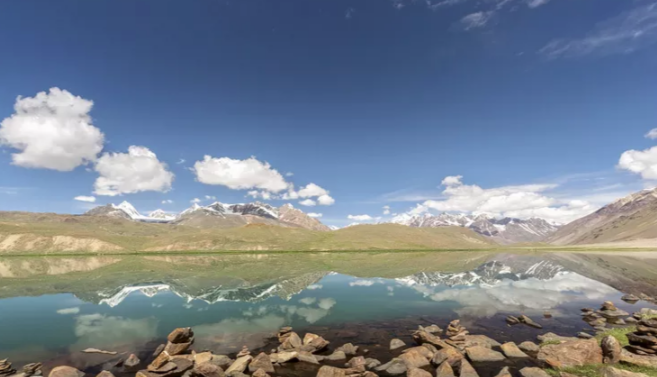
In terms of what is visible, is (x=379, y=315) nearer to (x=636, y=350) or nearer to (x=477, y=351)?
(x=477, y=351)

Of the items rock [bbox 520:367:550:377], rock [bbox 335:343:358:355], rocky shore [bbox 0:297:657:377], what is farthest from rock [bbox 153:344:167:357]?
rock [bbox 520:367:550:377]

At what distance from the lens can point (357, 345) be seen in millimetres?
29141

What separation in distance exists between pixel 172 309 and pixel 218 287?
70.5 ft

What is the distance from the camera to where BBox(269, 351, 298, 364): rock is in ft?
80.9

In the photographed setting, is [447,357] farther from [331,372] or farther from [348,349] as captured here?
[331,372]

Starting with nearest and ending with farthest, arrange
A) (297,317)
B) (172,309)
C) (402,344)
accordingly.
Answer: (402,344), (297,317), (172,309)

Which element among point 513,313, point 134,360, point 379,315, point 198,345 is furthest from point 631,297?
point 134,360

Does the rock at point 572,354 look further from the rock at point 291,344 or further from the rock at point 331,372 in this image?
the rock at point 291,344

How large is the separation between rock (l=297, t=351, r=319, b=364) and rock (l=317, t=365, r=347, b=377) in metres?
2.86

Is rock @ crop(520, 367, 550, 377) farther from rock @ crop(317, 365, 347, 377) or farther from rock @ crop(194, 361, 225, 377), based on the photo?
rock @ crop(194, 361, 225, 377)

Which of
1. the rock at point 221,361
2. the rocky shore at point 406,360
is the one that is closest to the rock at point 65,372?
the rocky shore at point 406,360

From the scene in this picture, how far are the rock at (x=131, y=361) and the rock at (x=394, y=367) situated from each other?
17929mm

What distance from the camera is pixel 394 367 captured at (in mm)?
23156

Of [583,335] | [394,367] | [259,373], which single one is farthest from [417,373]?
[583,335]
